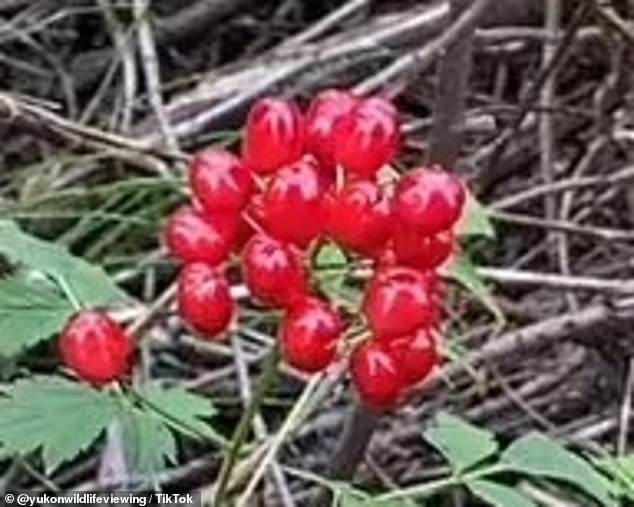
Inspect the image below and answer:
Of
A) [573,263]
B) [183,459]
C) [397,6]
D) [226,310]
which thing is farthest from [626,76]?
[226,310]

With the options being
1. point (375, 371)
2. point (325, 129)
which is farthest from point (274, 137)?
point (375, 371)

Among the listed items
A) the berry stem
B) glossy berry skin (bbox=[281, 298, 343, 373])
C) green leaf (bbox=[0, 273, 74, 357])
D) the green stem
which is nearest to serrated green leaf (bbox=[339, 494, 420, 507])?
the green stem

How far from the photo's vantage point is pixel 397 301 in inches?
39.2

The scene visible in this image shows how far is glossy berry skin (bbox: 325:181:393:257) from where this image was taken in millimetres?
977

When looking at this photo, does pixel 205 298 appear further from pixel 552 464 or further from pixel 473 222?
pixel 473 222

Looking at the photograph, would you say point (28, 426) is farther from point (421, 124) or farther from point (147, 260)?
point (421, 124)

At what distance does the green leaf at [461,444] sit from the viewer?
1.20 meters

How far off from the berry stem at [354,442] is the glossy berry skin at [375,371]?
0.41 metres

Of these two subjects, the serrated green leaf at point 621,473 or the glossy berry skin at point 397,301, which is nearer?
the glossy berry skin at point 397,301

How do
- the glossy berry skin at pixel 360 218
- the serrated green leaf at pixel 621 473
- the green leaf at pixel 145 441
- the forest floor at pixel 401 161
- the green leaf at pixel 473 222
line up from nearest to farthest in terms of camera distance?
1. the glossy berry skin at pixel 360 218
2. the green leaf at pixel 145 441
3. the serrated green leaf at pixel 621 473
4. the green leaf at pixel 473 222
5. the forest floor at pixel 401 161

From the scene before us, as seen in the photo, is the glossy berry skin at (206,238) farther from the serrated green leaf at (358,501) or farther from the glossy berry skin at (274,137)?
the serrated green leaf at (358,501)

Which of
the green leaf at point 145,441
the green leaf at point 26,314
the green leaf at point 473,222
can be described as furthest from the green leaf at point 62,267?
the green leaf at point 473,222

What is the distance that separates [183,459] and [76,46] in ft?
2.98

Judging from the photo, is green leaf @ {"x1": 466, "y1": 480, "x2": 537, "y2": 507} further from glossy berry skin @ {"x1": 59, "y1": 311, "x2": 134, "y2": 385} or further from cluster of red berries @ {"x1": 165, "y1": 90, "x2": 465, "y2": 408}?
glossy berry skin @ {"x1": 59, "y1": 311, "x2": 134, "y2": 385}
